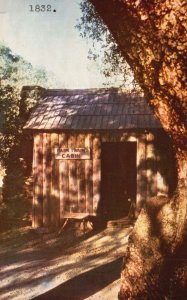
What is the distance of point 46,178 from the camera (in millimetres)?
12539

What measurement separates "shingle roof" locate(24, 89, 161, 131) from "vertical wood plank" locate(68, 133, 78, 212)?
541mm

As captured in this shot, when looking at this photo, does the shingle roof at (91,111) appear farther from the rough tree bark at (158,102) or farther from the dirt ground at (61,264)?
the rough tree bark at (158,102)

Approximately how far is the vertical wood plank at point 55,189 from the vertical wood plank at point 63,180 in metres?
0.11

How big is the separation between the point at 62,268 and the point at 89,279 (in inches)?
42.3

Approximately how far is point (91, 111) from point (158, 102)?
9.15 metres

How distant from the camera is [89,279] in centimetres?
752

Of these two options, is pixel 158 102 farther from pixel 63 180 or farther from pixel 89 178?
pixel 63 180

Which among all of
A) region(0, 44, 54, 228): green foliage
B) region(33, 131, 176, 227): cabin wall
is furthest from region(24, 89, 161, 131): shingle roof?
region(0, 44, 54, 228): green foliage

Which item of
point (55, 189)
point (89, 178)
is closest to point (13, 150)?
point (55, 189)

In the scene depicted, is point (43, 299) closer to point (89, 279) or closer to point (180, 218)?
point (89, 279)

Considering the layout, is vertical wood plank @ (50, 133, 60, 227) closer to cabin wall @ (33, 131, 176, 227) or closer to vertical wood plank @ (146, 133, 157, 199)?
cabin wall @ (33, 131, 176, 227)

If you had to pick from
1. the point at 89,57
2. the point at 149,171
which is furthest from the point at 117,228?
the point at 89,57

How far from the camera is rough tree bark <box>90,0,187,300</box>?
3.56m

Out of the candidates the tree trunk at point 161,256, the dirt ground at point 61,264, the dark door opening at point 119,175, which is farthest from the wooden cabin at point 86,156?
the tree trunk at point 161,256
